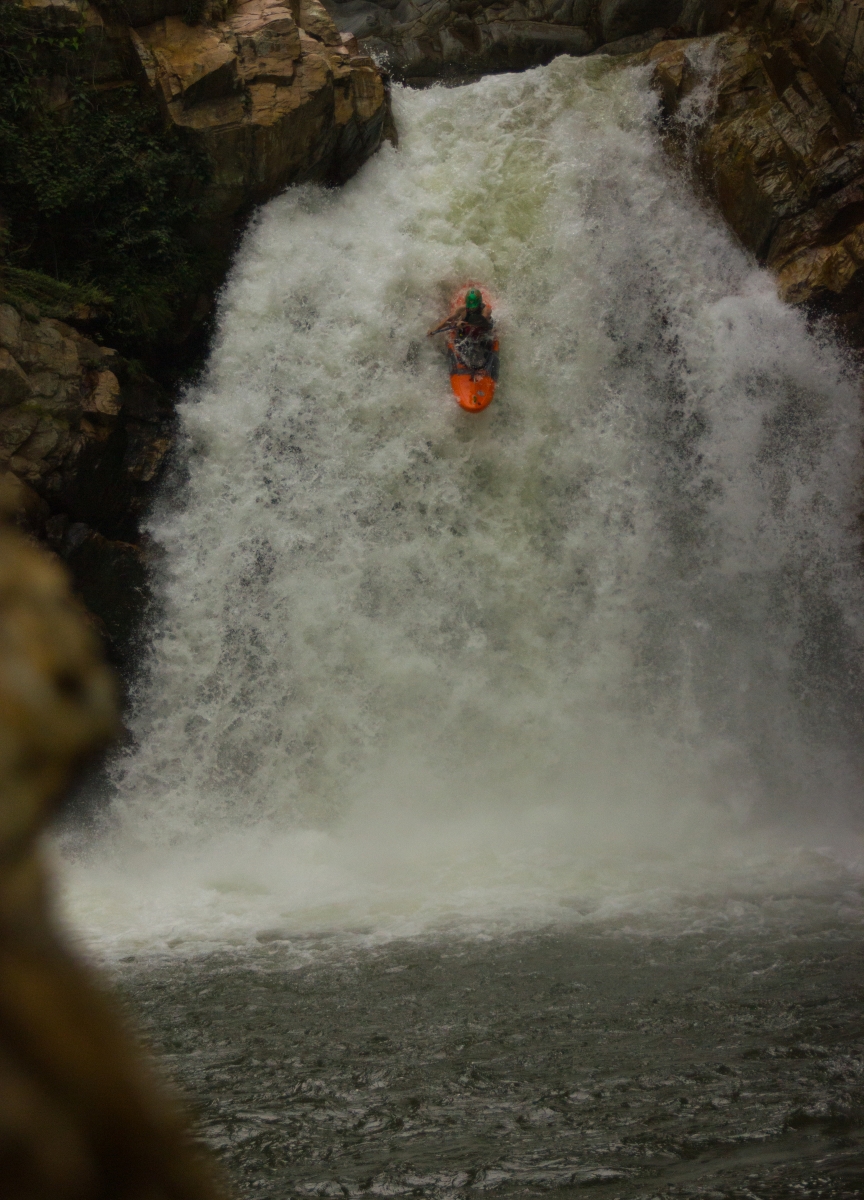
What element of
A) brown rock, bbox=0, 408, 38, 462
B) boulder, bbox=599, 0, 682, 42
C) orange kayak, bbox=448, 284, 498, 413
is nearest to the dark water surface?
brown rock, bbox=0, 408, 38, 462

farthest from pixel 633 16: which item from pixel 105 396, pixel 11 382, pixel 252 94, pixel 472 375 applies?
pixel 11 382

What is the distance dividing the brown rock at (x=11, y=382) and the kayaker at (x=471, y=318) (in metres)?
4.21

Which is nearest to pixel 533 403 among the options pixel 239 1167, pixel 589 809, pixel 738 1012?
pixel 589 809

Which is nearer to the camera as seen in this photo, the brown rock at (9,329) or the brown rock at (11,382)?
the brown rock at (11,382)

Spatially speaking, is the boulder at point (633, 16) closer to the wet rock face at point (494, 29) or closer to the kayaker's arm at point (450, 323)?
the wet rock face at point (494, 29)

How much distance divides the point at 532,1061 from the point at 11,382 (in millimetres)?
7308

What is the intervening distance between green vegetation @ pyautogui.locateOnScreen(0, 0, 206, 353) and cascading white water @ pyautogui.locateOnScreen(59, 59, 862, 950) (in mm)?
848

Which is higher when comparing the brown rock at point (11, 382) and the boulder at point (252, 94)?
the boulder at point (252, 94)

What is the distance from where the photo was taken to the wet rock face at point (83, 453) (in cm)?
909

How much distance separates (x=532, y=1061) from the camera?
4832mm

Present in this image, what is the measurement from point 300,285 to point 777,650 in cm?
651

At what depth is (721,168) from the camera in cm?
1136

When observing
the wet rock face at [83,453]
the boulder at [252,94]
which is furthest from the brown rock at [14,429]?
the boulder at [252,94]

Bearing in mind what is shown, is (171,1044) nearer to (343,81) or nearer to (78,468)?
(78,468)
